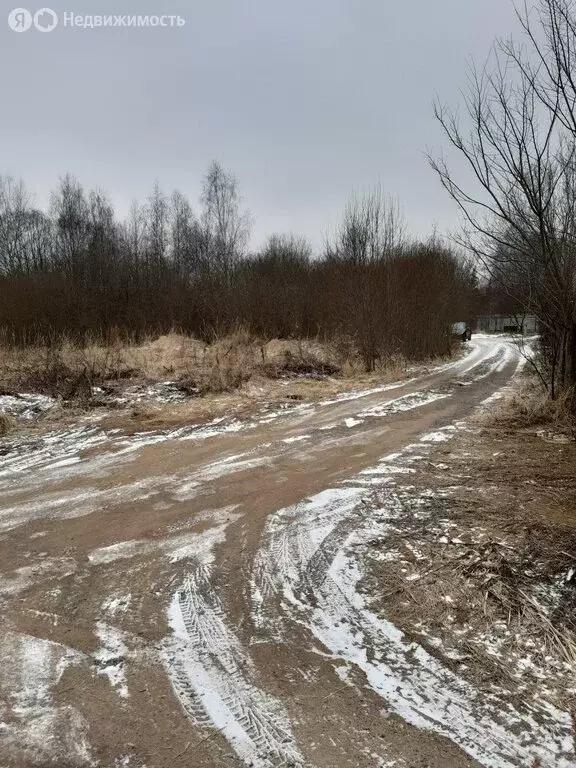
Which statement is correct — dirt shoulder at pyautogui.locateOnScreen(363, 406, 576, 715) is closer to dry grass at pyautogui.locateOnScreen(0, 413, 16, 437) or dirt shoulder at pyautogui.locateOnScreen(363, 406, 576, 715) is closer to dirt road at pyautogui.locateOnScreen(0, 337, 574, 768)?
dirt road at pyautogui.locateOnScreen(0, 337, 574, 768)

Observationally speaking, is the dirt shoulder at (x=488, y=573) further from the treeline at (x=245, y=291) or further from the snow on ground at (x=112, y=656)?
the treeline at (x=245, y=291)

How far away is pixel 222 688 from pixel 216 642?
35 centimetres

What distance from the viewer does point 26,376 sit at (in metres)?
11.1

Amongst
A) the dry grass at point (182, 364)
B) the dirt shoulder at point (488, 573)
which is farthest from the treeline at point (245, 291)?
the dirt shoulder at point (488, 573)

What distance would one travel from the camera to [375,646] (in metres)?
2.69

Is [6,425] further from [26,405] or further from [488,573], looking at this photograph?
[488,573]

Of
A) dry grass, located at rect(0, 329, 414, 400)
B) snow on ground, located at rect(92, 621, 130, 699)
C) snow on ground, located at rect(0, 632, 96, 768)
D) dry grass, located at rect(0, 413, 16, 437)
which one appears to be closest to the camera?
snow on ground, located at rect(0, 632, 96, 768)

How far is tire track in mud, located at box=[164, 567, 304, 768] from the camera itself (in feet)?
6.65

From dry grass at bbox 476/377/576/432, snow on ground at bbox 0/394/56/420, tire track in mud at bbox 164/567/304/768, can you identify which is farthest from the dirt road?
dry grass at bbox 476/377/576/432

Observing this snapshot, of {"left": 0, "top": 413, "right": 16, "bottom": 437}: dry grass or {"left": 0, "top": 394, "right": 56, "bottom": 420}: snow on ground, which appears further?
{"left": 0, "top": 394, "right": 56, "bottom": 420}: snow on ground

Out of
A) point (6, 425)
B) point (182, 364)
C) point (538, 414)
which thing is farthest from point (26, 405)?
point (538, 414)

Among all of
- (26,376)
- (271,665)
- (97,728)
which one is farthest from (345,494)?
(26,376)

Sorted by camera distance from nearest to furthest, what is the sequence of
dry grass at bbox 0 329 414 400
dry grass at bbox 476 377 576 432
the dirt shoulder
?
1. the dirt shoulder
2. dry grass at bbox 476 377 576 432
3. dry grass at bbox 0 329 414 400

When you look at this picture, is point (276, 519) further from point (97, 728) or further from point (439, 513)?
point (97, 728)
